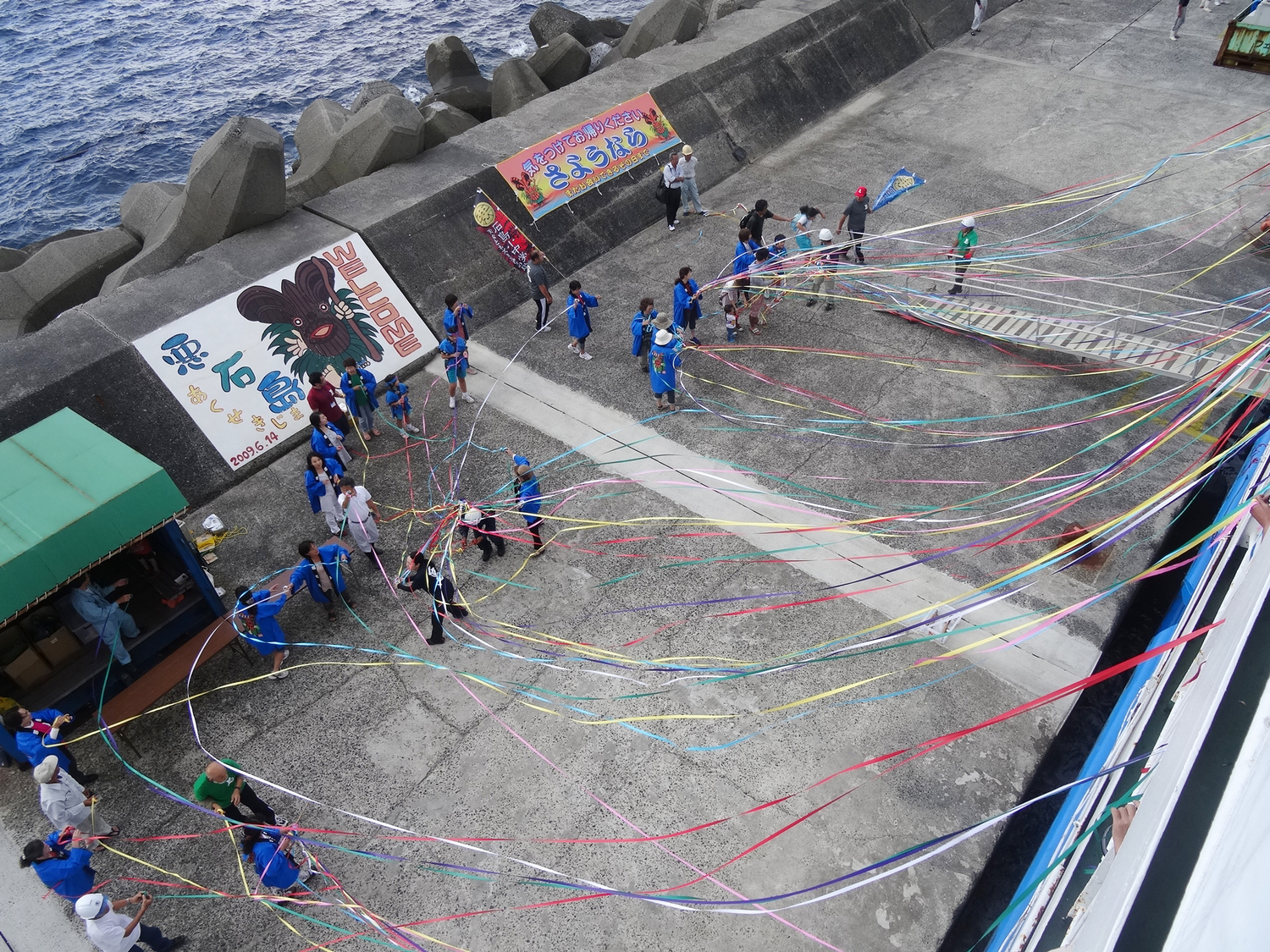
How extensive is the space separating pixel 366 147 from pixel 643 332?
6861 millimetres

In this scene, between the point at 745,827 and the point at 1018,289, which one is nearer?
the point at 745,827

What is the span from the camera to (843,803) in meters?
6.84

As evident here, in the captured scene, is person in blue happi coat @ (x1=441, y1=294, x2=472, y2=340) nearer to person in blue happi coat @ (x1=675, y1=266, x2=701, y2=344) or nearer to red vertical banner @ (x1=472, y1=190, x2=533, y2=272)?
person in blue happi coat @ (x1=675, y1=266, x2=701, y2=344)

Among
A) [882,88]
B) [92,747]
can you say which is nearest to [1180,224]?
[882,88]

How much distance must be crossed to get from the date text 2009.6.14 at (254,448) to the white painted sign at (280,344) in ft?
0.04

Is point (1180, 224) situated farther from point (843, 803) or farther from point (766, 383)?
point (843, 803)

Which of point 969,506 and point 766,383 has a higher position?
point 766,383

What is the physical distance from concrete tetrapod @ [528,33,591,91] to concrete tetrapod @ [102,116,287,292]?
354 inches

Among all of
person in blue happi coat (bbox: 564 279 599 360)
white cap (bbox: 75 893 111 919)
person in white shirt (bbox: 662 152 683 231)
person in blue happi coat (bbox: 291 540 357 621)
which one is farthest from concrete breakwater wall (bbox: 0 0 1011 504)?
white cap (bbox: 75 893 111 919)

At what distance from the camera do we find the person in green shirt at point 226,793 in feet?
20.3

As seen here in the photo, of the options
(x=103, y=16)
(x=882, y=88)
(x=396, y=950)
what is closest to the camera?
(x=396, y=950)

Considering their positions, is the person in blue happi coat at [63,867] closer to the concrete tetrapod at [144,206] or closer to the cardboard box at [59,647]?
the cardboard box at [59,647]

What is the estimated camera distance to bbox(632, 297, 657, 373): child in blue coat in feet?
35.2

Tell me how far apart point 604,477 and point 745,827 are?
15.1 ft
